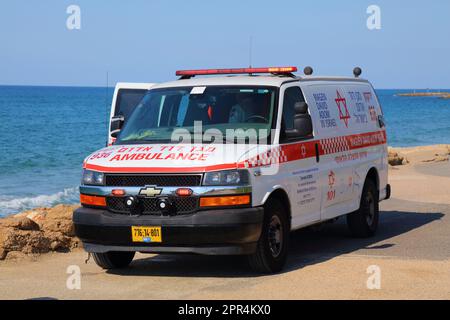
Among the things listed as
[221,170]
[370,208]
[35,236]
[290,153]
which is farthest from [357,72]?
[35,236]

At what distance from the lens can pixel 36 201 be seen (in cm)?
2633

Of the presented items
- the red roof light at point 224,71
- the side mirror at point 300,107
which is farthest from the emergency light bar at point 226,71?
the side mirror at point 300,107

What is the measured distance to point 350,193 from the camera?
13227 mm

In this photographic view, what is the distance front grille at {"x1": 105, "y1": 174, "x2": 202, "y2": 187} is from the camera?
10.4 metres

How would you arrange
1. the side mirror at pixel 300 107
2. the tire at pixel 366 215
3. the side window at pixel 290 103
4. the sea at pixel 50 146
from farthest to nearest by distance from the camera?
the sea at pixel 50 146, the tire at pixel 366 215, the side window at pixel 290 103, the side mirror at pixel 300 107

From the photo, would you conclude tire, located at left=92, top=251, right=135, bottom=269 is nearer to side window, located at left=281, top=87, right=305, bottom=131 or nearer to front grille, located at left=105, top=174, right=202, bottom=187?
front grille, located at left=105, top=174, right=202, bottom=187

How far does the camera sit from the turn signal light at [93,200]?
1075cm

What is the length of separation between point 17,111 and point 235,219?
3399 inches

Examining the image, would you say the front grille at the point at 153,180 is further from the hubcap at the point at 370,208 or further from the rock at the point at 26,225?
the hubcap at the point at 370,208

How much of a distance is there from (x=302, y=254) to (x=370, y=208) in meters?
2.08

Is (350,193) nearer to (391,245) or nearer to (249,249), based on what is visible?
(391,245)

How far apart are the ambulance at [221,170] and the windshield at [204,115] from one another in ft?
0.04

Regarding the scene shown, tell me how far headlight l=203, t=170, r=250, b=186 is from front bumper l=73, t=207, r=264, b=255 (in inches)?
10.4

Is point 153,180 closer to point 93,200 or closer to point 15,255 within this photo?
point 93,200
